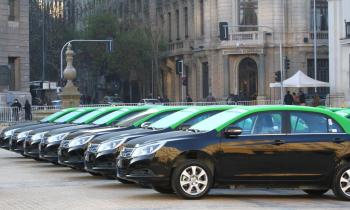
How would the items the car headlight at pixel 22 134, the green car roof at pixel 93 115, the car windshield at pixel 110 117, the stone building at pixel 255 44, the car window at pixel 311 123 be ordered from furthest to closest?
the stone building at pixel 255 44 < the car headlight at pixel 22 134 < the green car roof at pixel 93 115 < the car windshield at pixel 110 117 < the car window at pixel 311 123

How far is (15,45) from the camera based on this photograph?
55.0 m

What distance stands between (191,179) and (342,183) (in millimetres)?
2586

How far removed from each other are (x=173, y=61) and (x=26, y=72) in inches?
840

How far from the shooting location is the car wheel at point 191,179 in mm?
13617

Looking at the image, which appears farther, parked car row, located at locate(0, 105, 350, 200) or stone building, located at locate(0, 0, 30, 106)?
stone building, located at locate(0, 0, 30, 106)

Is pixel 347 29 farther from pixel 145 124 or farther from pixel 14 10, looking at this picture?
pixel 145 124

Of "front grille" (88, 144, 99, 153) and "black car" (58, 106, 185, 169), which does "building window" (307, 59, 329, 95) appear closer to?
"black car" (58, 106, 185, 169)

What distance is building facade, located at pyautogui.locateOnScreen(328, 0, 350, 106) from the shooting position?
50.4m

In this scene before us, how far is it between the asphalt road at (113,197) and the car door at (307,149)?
0.50m

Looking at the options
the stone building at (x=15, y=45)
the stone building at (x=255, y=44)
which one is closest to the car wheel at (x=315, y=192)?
the stone building at (x=15, y=45)

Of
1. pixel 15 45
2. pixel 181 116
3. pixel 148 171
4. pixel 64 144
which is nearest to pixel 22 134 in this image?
pixel 64 144

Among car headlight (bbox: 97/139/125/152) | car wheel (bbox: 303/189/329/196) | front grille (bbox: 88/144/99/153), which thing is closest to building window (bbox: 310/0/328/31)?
front grille (bbox: 88/144/99/153)

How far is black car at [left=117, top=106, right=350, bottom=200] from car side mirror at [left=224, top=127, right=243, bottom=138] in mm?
18

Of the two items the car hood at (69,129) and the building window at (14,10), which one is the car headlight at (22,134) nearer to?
the car hood at (69,129)
